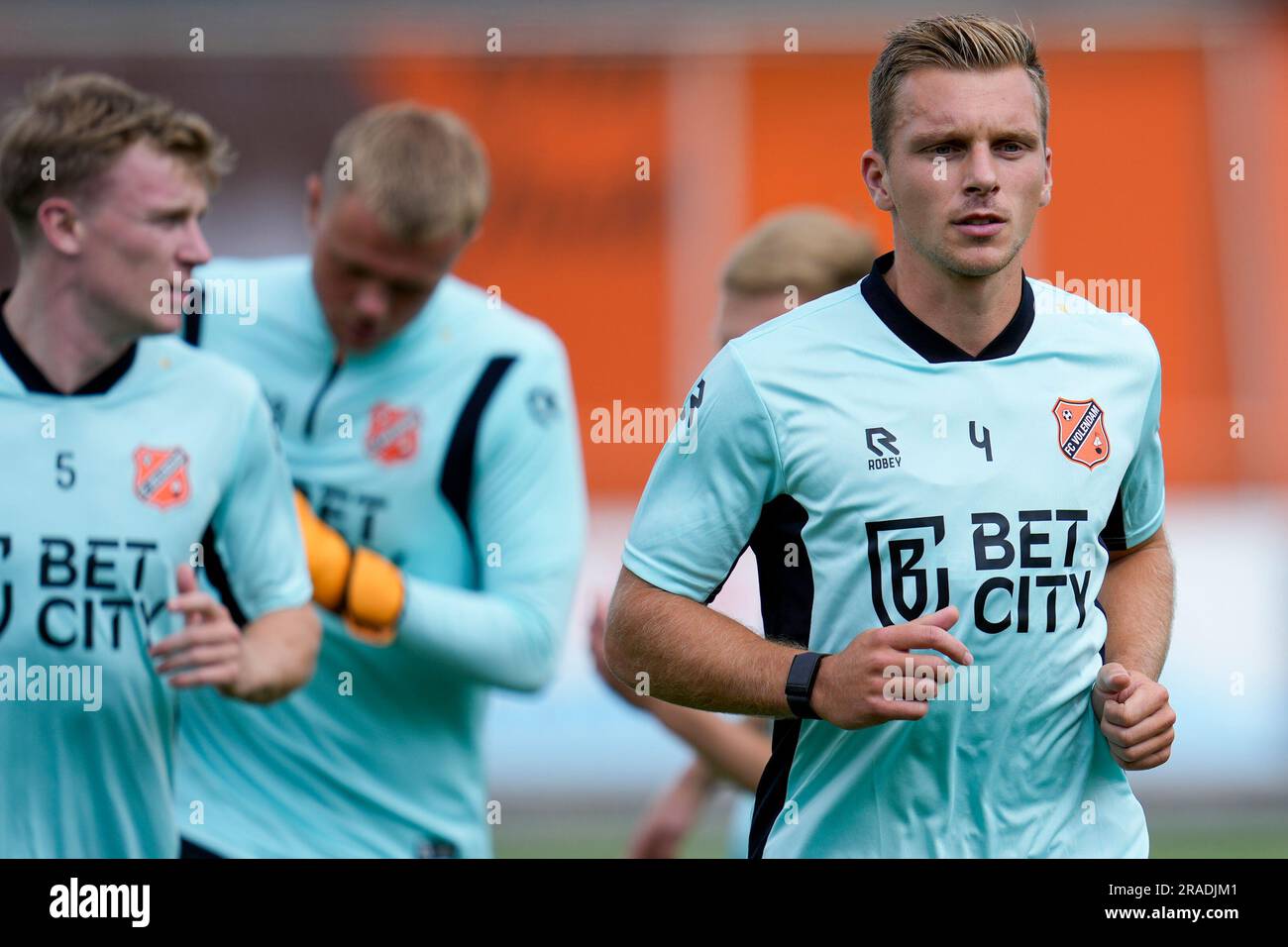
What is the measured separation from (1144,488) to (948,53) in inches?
31.7

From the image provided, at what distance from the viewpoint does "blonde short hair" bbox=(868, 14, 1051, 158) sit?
9.45ft

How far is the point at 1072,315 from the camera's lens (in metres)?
3.04

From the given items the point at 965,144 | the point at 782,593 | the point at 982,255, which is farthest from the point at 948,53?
the point at 782,593

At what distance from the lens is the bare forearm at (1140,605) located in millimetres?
3000

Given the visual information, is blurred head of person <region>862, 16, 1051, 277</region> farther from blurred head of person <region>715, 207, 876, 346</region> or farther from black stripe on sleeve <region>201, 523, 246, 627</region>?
black stripe on sleeve <region>201, 523, 246, 627</region>

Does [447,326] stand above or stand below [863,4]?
below

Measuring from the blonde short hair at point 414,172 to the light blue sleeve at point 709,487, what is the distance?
171 cm

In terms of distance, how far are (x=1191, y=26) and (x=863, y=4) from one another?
220 cm

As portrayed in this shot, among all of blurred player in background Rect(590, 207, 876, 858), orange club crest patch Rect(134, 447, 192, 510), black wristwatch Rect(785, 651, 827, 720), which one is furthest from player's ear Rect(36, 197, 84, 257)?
black wristwatch Rect(785, 651, 827, 720)

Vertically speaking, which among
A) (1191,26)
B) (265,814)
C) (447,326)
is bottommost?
(265,814)

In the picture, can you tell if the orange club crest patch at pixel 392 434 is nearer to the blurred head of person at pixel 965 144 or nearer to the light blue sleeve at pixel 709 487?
the light blue sleeve at pixel 709 487

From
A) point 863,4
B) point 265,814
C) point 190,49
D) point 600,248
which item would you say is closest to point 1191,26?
point 863,4

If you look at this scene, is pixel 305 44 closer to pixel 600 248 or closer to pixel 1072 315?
pixel 600 248
